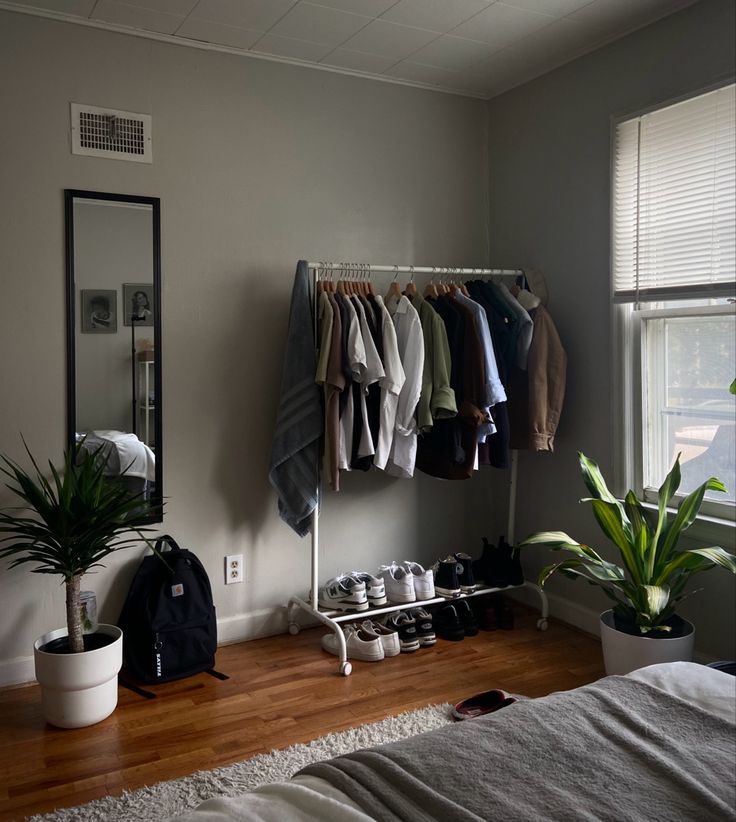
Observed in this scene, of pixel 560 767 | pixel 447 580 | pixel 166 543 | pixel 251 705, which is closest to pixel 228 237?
pixel 166 543

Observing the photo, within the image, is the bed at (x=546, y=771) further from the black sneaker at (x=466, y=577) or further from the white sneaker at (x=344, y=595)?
the black sneaker at (x=466, y=577)

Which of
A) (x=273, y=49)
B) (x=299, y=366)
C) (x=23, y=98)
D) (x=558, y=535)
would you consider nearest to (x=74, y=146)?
(x=23, y=98)

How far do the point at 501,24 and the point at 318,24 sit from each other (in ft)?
2.38

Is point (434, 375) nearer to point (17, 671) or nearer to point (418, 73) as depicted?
point (418, 73)

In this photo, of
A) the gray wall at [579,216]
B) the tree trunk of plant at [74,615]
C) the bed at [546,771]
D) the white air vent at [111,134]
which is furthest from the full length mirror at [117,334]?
the bed at [546,771]

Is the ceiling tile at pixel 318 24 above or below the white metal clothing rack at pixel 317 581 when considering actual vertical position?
above

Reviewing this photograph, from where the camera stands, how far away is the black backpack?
3.04 metres

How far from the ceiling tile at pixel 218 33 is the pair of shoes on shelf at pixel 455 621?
256 cm

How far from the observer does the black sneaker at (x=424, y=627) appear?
342 cm

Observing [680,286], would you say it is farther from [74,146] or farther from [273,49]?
[74,146]

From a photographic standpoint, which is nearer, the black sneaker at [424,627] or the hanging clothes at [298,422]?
the hanging clothes at [298,422]

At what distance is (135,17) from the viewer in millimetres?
3037

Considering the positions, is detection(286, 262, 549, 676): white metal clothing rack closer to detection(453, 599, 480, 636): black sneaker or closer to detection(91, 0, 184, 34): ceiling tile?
detection(453, 599, 480, 636): black sneaker

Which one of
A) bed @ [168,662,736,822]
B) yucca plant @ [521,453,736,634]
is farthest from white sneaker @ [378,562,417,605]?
bed @ [168,662,736,822]
